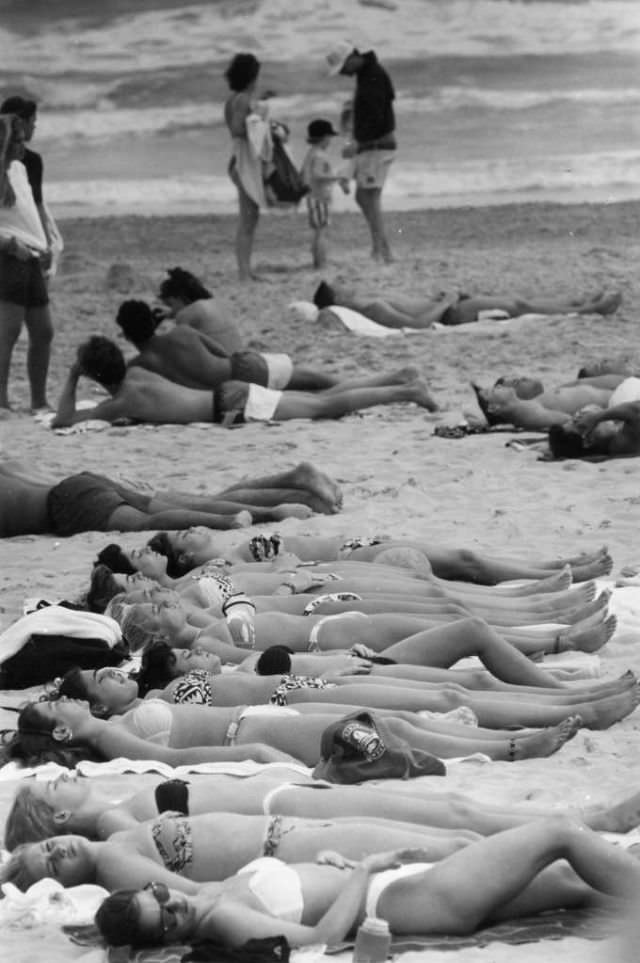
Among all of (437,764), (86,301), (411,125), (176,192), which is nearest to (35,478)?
(437,764)

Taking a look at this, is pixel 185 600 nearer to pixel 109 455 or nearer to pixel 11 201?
pixel 109 455

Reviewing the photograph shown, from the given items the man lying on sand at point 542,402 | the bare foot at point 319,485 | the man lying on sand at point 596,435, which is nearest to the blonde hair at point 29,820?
the bare foot at point 319,485

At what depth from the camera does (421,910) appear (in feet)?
10.3

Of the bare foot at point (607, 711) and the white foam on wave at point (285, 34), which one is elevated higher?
the white foam on wave at point (285, 34)

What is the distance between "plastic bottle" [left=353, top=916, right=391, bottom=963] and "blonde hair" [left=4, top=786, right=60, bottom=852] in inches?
30.0

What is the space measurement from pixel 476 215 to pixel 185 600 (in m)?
14.0

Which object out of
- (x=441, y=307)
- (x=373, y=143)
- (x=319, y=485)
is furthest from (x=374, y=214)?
(x=319, y=485)

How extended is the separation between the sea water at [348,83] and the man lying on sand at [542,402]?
13637mm

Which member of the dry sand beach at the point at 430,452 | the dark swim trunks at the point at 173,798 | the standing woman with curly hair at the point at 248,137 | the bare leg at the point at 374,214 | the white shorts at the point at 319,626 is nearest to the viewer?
the dark swim trunks at the point at 173,798

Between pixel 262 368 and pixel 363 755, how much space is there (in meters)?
4.39

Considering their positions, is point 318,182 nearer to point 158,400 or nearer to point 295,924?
point 158,400

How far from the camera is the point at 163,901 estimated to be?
3.14 meters

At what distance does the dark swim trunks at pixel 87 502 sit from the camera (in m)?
6.33

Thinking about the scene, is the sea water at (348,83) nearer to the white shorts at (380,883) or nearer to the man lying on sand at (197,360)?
the man lying on sand at (197,360)
